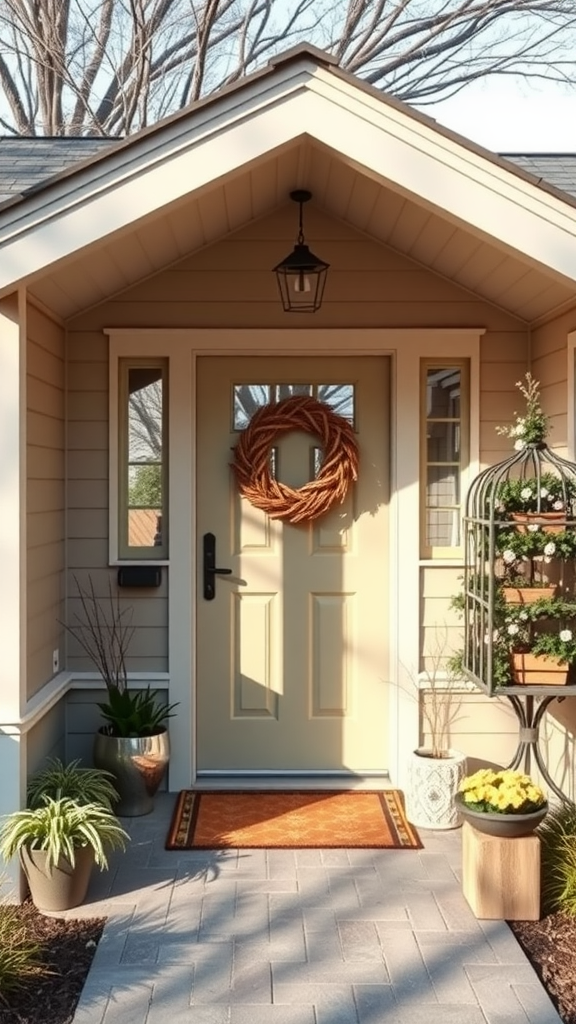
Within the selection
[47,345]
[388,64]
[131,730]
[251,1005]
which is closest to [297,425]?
[47,345]

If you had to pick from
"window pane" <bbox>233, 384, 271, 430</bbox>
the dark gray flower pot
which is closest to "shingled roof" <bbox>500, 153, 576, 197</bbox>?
"window pane" <bbox>233, 384, 271, 430</bbox>

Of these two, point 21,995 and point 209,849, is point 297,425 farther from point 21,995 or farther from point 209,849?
point 21,995

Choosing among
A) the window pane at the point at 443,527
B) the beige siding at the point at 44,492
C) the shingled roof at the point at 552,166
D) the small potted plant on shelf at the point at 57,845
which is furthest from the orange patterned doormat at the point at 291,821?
the shingled roof at the point at 552,166

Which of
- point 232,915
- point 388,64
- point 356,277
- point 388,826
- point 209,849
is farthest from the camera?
point 388,64

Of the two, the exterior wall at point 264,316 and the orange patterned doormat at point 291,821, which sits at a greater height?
the exterior wall at point 264,316

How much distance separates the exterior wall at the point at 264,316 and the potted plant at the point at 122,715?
3.4 inches

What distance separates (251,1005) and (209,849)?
111 cm

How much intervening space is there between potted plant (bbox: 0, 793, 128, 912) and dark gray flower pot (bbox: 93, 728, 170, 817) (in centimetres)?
69

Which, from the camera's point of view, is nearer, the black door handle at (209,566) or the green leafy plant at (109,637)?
the green leafy plant at (109,637)

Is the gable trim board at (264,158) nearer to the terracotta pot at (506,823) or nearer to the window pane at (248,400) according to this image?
the window pane at (248,400)

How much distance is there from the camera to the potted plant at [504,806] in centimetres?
329

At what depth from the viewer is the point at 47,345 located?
407 centimetres

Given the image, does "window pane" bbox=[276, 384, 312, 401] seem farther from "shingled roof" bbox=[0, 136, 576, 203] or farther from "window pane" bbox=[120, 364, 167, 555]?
"shingled roof" bbox=[0, 136, 576, 203]

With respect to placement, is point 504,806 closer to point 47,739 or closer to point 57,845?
point 57,845
